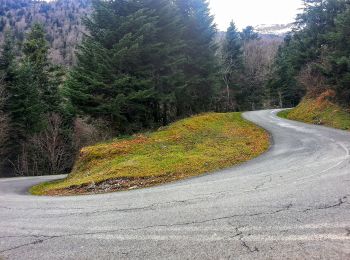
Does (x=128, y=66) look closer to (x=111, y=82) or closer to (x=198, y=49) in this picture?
(x=111, y=82)

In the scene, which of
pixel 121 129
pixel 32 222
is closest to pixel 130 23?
pixel 121 129

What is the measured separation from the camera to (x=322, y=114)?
30.7 meters

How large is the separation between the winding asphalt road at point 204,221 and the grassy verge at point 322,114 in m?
16.1

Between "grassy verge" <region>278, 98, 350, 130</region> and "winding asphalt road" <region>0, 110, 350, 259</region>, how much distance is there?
16123 mm

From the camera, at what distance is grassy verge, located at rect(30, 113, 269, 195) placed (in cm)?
1409

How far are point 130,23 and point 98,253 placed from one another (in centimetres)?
2123

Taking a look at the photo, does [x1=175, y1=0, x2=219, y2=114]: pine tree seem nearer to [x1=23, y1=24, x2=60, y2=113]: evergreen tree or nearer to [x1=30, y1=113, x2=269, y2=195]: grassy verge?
[x1=30, y1=113, x2=269, y2=195]: grassy verge

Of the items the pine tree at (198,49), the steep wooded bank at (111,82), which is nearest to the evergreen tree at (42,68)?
the steep wooded bank at (111,82)

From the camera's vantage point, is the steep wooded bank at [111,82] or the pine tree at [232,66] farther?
the pine tree at [232,66]

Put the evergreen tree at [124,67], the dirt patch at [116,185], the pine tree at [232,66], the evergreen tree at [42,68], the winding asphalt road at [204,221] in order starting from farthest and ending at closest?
the pine tree at [232,66] < the evergreen tree at [42,68] < the evergreen tree at [124,67] < the dirt patch at [116,185] < the winding asphalt road at [204,221]

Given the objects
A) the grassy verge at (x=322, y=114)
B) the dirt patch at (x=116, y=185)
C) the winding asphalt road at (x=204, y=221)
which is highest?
the grassy verge at (x=322, y=114)

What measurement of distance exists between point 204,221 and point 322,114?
2715 cm

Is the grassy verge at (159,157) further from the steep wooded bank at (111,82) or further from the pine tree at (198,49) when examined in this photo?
the pine tree at (198,49)

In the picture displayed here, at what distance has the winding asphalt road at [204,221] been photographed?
542 cm
